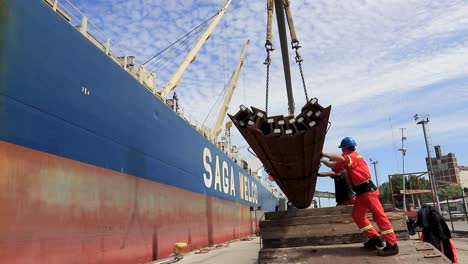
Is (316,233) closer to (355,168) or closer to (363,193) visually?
(363,193)

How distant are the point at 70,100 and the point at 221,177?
16.6m

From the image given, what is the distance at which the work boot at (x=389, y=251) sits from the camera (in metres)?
3.99

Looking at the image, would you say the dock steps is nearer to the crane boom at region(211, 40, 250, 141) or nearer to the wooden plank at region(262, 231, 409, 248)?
the wooden plank at region(262, 231, 409, 248)

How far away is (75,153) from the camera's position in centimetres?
899

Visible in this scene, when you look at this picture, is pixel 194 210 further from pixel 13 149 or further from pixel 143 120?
pixel 13 149

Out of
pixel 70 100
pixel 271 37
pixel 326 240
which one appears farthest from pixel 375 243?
pixel 70 100

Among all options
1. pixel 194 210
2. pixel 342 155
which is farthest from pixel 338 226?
pixel 194 210

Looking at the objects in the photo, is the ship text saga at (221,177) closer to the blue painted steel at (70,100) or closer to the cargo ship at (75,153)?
the cargo ship at (75,153)

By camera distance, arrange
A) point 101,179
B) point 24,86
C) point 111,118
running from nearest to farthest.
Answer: point 24,86 < point 101,179 < point 111,118

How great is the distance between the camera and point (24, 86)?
299 inches

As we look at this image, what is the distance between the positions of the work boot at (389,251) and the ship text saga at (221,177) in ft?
54.0

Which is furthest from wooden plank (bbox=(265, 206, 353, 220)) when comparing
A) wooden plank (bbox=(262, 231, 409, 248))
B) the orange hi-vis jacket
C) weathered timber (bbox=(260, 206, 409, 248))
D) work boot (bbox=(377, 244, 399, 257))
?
work boot (bbox=(377, 244, 399, 257))

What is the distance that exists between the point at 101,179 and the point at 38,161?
8.11 feet

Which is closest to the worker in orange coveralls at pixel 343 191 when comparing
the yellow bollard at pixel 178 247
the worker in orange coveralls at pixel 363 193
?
the worker in orange coveralls at pixel 363 193
